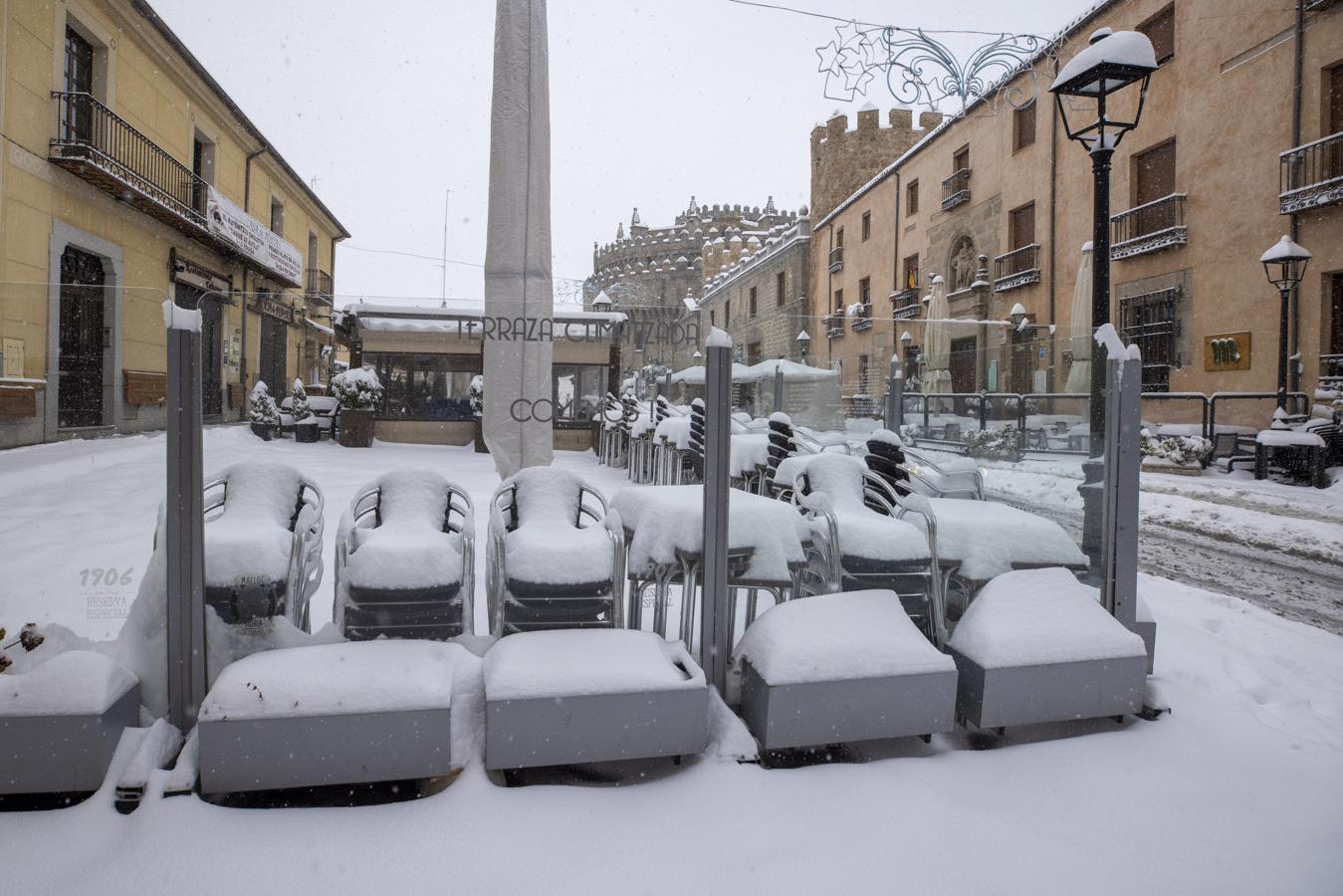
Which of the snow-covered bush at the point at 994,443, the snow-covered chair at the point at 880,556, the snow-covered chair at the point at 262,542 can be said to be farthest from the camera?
the snow-covered bush at the point at 994,443

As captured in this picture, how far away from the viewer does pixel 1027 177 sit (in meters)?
15.9

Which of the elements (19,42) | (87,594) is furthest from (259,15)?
(87,594)

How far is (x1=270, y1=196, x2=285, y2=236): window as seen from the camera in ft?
11.2

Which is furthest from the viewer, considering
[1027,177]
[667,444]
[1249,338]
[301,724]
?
[1027,177]

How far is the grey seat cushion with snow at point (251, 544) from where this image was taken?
2447mm

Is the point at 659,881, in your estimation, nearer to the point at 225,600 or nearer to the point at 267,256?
the point at 225,600

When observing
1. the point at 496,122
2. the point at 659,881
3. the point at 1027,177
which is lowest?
the point at 659,881

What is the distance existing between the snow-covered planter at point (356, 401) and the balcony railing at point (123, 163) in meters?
0.74

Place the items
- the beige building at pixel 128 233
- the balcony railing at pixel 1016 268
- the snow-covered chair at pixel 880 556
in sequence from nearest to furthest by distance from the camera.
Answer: the beige building at pixel 128 233
the snow-covered chair at pixel 880 556
the balcony railing at pixel 1016 268

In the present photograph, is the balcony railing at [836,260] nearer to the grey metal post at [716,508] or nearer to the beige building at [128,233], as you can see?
the beige building at [128,233]

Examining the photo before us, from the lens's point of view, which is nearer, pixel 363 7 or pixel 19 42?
pixel 19 42

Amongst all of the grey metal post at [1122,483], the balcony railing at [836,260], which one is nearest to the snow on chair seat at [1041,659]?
the grey metal post at [1122,483]

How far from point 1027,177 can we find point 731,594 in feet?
53.2

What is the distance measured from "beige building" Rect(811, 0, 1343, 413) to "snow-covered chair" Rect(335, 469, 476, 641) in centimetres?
524
